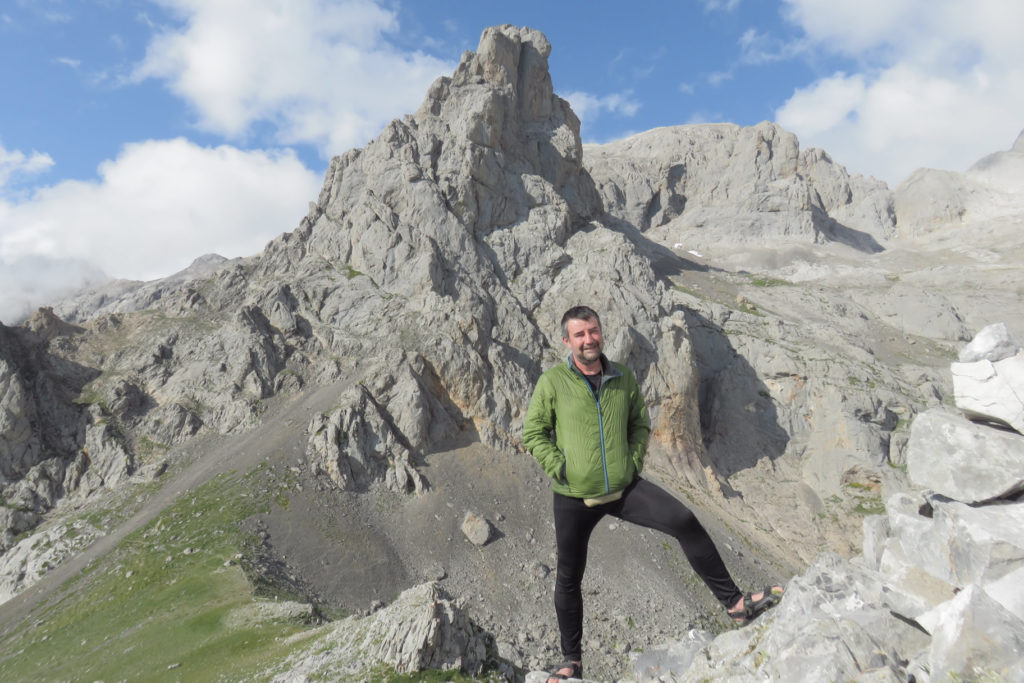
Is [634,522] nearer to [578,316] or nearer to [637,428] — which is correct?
[637,428]

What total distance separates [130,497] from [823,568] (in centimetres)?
5062

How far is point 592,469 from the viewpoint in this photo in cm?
776

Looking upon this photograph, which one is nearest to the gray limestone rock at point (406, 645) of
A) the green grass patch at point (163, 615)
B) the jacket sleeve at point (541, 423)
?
the green grass patch at point (163, 615)

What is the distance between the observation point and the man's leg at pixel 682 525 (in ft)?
25.2

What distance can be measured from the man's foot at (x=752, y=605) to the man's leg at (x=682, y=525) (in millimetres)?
93

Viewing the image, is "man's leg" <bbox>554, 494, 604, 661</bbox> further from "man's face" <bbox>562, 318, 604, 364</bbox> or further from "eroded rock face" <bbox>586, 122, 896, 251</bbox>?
"eroded rock face" <bbox>586, 122, 896, 251</bbox>

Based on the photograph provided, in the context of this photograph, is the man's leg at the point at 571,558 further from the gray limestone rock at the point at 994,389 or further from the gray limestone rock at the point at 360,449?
the gray limestone rock at the point at 360,449

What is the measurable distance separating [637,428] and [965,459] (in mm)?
4792

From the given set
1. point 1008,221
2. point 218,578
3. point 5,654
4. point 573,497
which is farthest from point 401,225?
point 1008,221

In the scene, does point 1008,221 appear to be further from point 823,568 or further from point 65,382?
point 65,382

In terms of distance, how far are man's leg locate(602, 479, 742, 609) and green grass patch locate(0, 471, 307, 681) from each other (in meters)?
16.9

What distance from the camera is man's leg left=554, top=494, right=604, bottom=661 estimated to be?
7.96 m

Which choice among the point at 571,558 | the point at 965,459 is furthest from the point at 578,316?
the point at 965,459

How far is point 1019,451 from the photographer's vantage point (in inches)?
299
